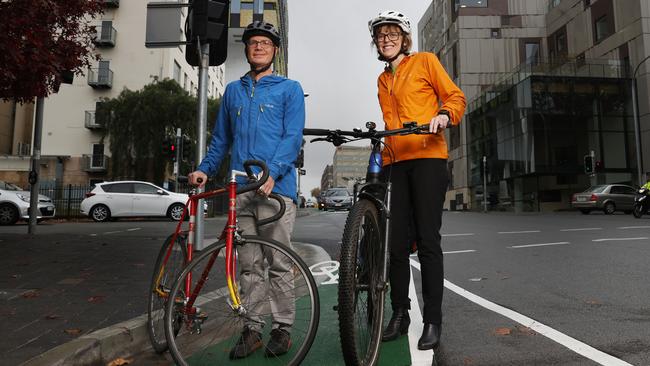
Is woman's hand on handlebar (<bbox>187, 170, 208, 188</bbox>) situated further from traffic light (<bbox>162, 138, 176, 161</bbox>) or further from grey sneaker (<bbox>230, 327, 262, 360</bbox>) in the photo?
traffic light (<bbox>162, 138, 176, 161</bbox>)

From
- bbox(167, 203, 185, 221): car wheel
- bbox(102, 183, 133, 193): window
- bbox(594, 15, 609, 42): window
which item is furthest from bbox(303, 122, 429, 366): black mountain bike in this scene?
bbox(594, 15, 609, 42): window

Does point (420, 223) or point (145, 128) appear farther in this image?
point (145, 128)

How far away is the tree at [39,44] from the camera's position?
5.96 m

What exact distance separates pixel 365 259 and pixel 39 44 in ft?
18.5

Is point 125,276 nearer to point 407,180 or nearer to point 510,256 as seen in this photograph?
point 407,180

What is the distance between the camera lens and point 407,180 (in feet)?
10.9

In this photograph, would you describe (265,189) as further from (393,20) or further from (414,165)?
(393,20)

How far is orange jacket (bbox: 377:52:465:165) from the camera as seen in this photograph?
10.6 feet

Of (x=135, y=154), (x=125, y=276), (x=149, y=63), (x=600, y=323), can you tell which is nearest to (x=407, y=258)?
(x=600, y=323)

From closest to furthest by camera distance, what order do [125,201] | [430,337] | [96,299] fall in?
[430,337]
[96,299]
[125,201]

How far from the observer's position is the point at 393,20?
3.26 metres

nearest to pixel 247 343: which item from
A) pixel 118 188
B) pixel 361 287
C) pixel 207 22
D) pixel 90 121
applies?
pixel 361 287

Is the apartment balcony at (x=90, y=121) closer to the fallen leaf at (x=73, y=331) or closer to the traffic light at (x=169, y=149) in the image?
the traffic light at (x=169, y=149)

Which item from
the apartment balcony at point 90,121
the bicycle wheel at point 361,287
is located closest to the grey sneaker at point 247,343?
the bicycle wheel at point 361,287
